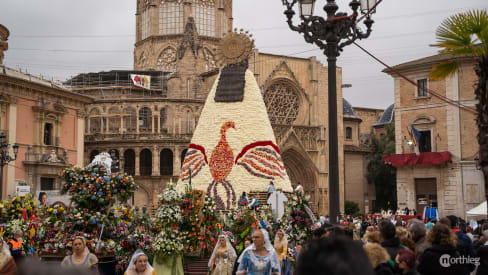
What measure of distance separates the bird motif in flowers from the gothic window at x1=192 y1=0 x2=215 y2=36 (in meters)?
37.0

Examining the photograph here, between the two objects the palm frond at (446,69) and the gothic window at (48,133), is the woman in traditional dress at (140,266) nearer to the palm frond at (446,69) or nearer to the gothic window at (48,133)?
the palm frond at (446,69)

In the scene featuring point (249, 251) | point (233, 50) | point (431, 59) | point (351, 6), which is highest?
point (431, 59)

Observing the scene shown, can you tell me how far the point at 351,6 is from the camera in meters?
9.39

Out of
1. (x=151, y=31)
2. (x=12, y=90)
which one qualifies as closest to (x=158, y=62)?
(x=151, y=31)

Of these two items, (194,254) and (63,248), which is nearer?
(63,248)

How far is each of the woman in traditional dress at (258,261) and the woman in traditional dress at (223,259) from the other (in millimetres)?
3024

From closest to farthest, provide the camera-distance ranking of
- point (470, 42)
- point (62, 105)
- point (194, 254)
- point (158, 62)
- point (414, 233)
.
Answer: point (414, 233)
point (470, 42)
point (194, 254)
point (62, 105)
point (158, 62)

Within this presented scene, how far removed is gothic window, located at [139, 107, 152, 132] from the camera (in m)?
42.8

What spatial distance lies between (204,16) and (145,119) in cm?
1520

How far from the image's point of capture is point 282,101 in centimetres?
4231

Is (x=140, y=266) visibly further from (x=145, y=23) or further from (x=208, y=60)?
(x=145, y=23)

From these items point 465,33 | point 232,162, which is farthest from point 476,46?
point 232,162

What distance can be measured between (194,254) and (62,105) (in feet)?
71.1

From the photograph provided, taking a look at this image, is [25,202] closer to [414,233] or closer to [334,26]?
[334,26]
